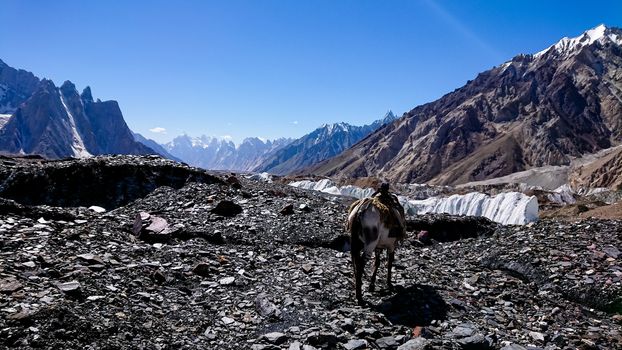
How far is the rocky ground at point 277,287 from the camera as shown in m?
8.20

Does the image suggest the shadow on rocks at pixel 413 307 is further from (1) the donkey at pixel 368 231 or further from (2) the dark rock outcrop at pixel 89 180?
(2) the dark rock outcrop at pixel 89 180

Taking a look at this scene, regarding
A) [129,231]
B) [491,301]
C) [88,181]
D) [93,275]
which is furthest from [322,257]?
[88,181]

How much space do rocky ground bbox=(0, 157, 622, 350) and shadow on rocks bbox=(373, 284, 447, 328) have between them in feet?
0.15

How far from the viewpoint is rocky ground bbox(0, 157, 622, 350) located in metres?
8.20

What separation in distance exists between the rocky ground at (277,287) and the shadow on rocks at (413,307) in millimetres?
45

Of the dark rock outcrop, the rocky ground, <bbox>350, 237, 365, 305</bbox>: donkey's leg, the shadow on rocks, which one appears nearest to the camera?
the rocky ground

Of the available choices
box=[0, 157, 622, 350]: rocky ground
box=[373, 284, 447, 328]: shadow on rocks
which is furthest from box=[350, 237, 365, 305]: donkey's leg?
box=[373, 284, 447, 328]: shadow on rocks

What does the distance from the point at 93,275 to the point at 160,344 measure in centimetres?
280

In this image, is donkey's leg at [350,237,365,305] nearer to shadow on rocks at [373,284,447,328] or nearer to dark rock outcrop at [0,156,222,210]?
shadow on rocks at [373,284,447,328]

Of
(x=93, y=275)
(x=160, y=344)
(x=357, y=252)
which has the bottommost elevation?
(x=160, y=344)

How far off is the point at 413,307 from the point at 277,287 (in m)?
3.44

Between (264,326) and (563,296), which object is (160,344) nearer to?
(264,326)

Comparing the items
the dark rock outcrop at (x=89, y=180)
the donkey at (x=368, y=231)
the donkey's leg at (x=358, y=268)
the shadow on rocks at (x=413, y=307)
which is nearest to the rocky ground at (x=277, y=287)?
the shadow on rocks at (x=413, y=307)

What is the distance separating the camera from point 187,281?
437 inches
